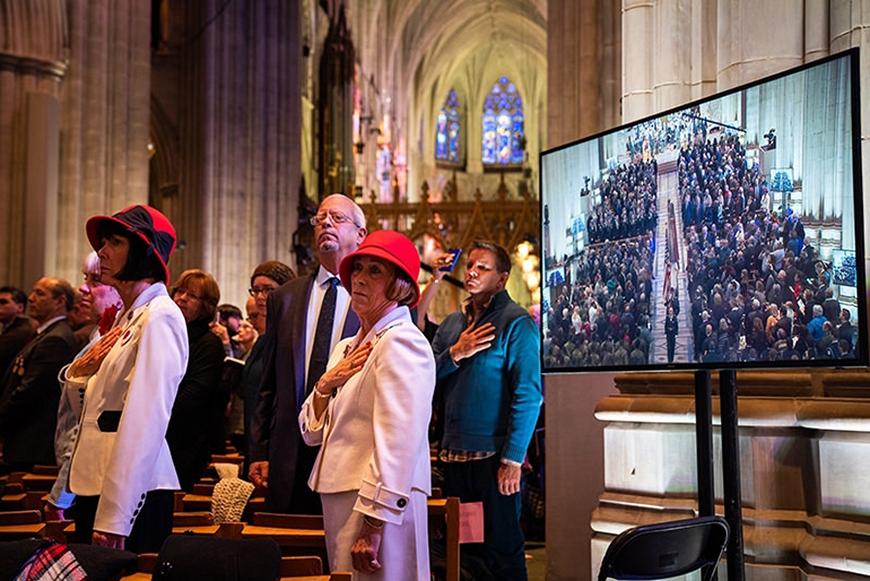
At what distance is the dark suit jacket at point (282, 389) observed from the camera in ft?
12.9

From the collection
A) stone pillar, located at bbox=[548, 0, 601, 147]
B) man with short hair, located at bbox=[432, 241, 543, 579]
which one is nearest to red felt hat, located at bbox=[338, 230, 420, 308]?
man with short hair, located at bbox=[432, 241, 543, 579]

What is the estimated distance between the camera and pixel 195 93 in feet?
62.5

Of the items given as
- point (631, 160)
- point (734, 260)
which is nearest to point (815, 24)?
point (631, 160)

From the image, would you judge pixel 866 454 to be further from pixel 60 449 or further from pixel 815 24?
pixel 60 449

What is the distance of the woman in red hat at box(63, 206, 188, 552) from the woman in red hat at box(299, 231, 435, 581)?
18.2 inches

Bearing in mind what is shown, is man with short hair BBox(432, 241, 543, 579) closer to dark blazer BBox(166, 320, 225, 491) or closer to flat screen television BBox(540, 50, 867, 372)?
flat screen television BBox(540, 50, 867, 372)

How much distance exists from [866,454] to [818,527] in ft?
0.90

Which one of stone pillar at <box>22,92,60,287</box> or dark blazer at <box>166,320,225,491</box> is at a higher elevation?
stone pillar at <box>22,92,60,287</box>

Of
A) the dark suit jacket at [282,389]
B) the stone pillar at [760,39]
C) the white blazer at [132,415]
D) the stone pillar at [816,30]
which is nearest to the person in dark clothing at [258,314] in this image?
the dark suit jacket at [282,389]

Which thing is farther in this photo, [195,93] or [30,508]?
[195,93]

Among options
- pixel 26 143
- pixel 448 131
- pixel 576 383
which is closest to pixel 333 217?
pixel 576 383

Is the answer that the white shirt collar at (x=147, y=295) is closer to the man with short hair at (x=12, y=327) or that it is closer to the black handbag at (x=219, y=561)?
the black handbag at (x=219, y=561)

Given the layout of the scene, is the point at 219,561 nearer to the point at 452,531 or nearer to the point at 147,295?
the point at 147,295

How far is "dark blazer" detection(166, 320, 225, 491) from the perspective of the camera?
4.55m
